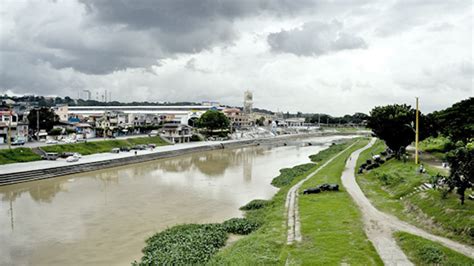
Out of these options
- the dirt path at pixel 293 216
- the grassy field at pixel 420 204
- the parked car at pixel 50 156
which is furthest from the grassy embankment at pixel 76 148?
the grassy field at pixel 420 204

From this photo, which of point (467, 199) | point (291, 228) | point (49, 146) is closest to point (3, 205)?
point (291, 228)

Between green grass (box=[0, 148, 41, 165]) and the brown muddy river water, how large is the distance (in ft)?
23.5

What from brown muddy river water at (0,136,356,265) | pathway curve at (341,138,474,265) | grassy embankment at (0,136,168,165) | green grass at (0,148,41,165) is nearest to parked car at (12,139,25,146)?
grassy embankment at (0,136,168,165)

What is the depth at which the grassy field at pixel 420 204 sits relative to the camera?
514 inches

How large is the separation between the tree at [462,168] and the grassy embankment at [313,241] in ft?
12.9

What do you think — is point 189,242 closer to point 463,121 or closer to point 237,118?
point 463,121

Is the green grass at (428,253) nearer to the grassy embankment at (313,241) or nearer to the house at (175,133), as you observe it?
the grassy embankment at (313,241)

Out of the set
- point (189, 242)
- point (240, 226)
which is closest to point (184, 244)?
point (189, 242)

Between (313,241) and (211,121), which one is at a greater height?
(211,121)

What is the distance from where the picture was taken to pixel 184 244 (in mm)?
14547

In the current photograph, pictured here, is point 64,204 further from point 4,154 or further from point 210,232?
point 4,154

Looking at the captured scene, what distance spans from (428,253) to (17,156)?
3774 centimetres

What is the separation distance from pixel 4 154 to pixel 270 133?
270ft

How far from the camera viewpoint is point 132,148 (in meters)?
53.7
